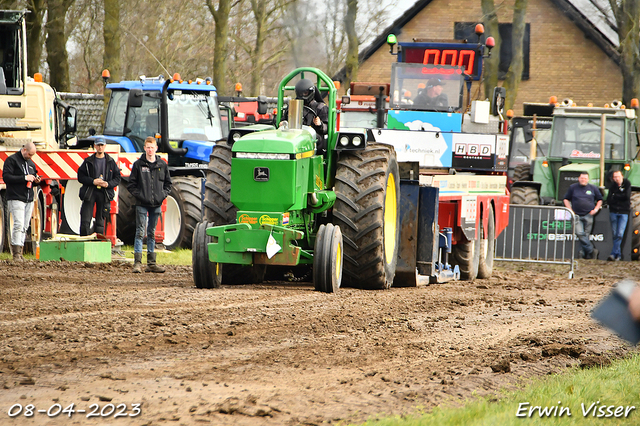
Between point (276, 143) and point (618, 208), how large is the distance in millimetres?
11181

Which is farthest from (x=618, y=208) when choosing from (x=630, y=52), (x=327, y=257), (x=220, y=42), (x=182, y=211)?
(x=220, y=42)

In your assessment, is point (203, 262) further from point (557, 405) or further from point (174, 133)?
point (174, 133)

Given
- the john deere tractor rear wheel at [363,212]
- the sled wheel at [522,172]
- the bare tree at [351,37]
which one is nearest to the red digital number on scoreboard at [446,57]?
the sled wheel at [522,172]

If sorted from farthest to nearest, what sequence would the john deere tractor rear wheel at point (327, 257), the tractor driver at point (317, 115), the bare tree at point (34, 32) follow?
the bare tree at point (34, 32) < the tractor driver at point (317, 115) < the john deere tractor rear wheel at point (327, 257)

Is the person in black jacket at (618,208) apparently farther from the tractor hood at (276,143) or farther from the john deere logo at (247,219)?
the john deere logo at (247,219)

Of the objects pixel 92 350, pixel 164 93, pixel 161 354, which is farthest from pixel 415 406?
pixel 164 93

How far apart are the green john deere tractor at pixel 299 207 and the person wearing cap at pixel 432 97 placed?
604 centimetres

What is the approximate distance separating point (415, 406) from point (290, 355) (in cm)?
138

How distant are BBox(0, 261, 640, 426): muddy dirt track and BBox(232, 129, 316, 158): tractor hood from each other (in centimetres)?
145

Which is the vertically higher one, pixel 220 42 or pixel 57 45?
pixel 220 42

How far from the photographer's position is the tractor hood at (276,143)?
28.4 ft

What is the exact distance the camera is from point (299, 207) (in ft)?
29.2

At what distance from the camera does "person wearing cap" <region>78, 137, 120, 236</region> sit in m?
13.4

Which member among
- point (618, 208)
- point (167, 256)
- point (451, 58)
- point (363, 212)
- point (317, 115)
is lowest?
point (167, 256)
